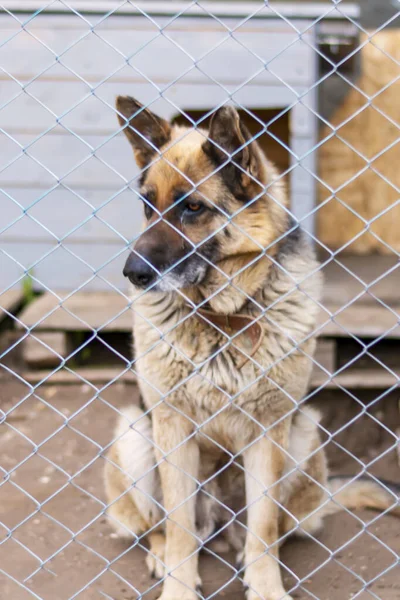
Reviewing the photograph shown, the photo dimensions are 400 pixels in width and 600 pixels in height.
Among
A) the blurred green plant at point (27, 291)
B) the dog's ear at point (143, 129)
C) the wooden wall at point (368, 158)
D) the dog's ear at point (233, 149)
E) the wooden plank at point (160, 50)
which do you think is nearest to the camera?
the dog's ear at point (233, 149)

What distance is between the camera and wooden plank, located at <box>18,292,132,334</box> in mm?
4332

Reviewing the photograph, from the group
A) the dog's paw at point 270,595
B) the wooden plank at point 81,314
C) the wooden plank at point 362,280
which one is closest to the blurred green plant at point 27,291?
the wooden plank at point 81,314

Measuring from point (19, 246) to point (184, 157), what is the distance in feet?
8.74

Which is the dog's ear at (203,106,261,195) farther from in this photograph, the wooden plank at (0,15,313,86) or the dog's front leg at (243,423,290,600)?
the wooden plank at (0,15,313,86)

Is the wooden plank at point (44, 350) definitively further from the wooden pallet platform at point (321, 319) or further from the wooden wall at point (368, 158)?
the wooden wall at point (368, 158)

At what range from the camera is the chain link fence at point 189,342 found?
2.30 m

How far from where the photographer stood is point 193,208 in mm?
2338

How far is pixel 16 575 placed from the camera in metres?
2.56

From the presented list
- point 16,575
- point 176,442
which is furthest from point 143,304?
point 16,575

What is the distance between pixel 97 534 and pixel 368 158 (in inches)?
166

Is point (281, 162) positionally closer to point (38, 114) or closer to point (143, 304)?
point (38, 114)

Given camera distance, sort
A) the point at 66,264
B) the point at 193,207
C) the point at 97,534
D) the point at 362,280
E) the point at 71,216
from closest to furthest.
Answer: the point at 193,207 < the point at 97,534 < the point at 362,280 < the point at 71,216 < the point at 66,264

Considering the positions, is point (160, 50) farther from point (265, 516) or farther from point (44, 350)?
point (265, 516)

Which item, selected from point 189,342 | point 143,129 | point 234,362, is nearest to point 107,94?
point 143,129
